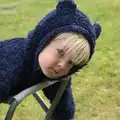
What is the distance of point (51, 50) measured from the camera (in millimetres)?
1417

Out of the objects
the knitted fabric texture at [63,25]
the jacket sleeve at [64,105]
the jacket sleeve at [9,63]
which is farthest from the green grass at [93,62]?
the knitted fabric texture at [63,25]

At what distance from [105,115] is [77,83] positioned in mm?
462

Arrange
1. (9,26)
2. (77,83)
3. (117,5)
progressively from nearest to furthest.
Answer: (77,83), (9,26), (117,5)

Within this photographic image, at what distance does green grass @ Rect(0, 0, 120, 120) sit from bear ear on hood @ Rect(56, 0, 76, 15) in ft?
3.97

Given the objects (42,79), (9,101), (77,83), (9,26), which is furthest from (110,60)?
(9,101)

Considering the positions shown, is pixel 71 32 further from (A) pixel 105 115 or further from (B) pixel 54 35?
(A) pixel 105 115

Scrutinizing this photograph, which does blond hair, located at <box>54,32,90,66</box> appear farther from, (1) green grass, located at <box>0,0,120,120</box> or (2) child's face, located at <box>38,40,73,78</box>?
(1) green grass, located at <box>0,0,120,120</box>

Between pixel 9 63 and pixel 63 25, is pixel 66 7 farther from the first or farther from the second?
pixel 9 63

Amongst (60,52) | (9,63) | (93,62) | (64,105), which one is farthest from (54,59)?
(93,62)

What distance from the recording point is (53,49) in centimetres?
142

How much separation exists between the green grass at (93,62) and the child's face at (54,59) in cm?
112

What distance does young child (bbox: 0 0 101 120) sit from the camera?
4.59 feet

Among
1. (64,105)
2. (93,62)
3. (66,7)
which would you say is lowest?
(93,62)

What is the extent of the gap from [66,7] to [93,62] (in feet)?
6.48
